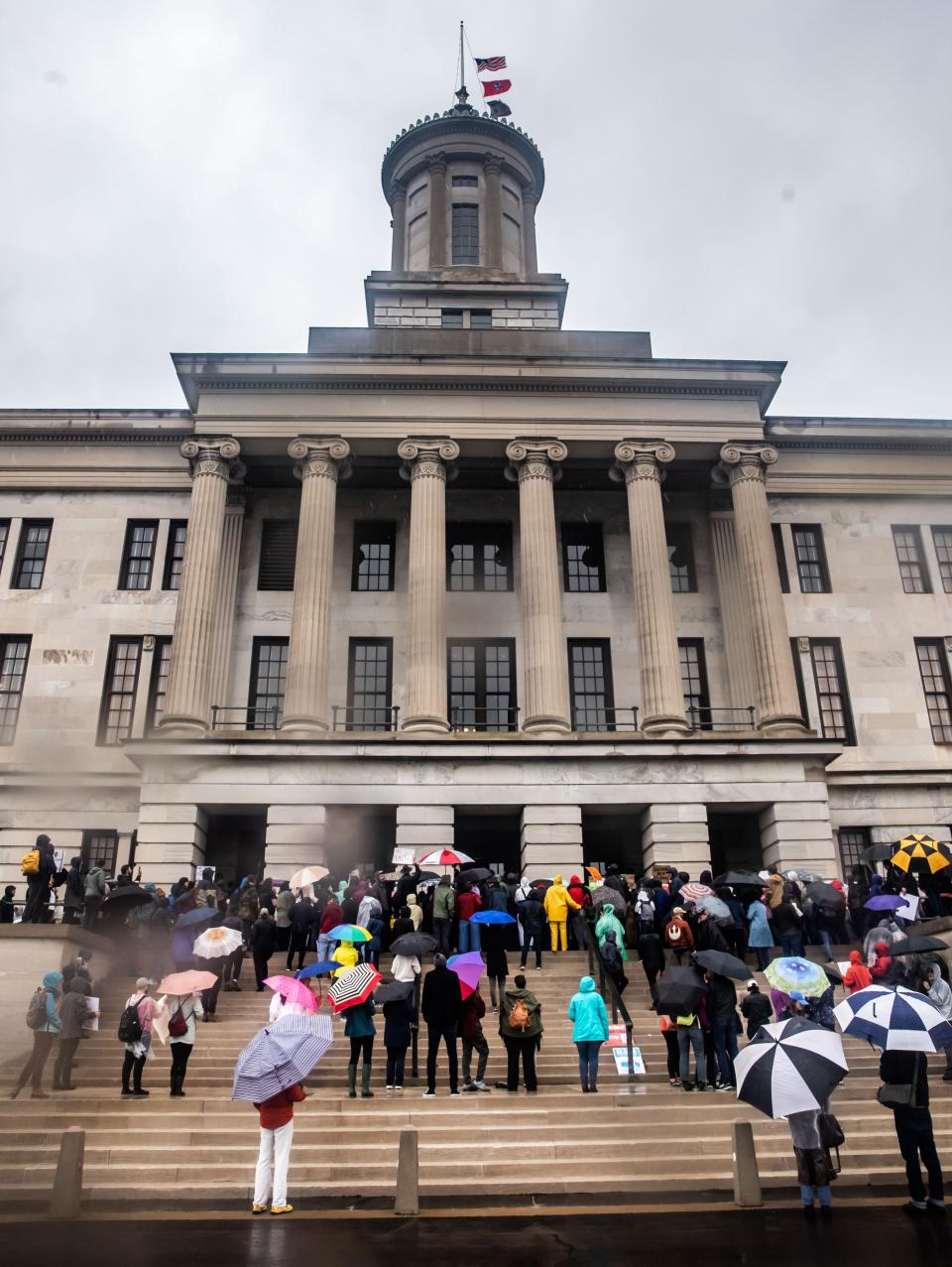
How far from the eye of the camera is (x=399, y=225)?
158 ft

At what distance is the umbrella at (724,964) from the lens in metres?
13.4

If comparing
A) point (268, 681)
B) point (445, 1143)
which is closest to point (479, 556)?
point (268, 681)

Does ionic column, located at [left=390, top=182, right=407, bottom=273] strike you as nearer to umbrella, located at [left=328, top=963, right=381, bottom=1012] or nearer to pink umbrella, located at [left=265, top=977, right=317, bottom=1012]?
umbrella, located at [left=328, top=963, right=381, bottom=1012]

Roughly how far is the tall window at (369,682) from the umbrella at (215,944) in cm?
1500

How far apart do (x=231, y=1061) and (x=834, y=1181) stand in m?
9.18

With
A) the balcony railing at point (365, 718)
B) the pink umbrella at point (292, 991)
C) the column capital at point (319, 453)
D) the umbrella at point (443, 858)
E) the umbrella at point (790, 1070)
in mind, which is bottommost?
the umbrella at point (790, 1070)

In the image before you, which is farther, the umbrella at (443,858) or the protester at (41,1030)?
the umbrella at (443,858)

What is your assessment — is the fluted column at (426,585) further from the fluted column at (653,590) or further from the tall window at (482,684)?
the fluted column at (653,590)

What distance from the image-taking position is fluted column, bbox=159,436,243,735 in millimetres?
28984

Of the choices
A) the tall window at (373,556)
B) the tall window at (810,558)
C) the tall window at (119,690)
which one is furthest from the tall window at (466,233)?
the tall window at (119,690)

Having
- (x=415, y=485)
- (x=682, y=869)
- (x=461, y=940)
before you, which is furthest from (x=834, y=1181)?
(x=415, y=485)

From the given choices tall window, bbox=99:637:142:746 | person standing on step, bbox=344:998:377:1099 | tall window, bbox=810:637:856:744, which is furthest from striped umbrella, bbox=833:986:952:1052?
tall window, bbox=99:637:142:746

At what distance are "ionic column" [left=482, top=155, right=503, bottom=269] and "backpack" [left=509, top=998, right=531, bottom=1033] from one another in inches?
1466

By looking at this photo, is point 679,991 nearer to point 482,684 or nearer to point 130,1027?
point 130,1027
